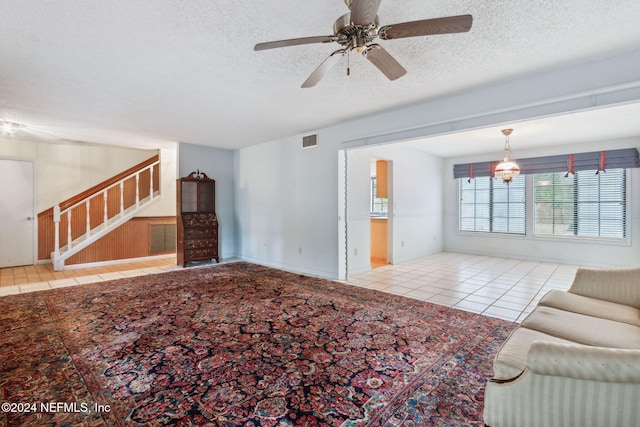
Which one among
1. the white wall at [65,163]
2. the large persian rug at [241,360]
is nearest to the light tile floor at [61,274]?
the large persian rug at [241,360]

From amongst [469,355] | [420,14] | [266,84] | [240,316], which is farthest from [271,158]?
[469,355]

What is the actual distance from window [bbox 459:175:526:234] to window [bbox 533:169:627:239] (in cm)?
34

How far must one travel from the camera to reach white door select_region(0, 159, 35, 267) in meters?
5.68

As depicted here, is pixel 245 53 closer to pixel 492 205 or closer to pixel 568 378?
pixel 568 378

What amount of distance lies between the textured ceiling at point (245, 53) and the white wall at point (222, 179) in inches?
84.1

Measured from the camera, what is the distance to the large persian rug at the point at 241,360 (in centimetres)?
169

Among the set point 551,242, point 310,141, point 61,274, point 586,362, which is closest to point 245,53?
point 310,141

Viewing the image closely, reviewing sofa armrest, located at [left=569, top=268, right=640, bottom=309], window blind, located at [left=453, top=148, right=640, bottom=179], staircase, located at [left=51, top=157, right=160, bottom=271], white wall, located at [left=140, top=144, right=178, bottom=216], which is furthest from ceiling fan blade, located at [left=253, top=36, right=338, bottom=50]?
window blind, located at [left=453, top=148, right=640, bottom=179]

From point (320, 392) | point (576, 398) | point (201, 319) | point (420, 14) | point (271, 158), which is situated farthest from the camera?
point (271, 158)

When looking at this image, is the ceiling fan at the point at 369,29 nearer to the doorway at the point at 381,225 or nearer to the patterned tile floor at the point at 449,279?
the patterned tile floor at the point at 449,279

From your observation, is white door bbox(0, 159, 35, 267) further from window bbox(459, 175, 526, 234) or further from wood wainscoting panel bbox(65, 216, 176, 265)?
window bbox(459, 175, 526, 234)

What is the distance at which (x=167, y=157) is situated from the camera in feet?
23.0

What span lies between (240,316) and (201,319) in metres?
0.39

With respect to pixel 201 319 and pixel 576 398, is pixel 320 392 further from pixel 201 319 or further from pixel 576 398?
pixel 201 319
